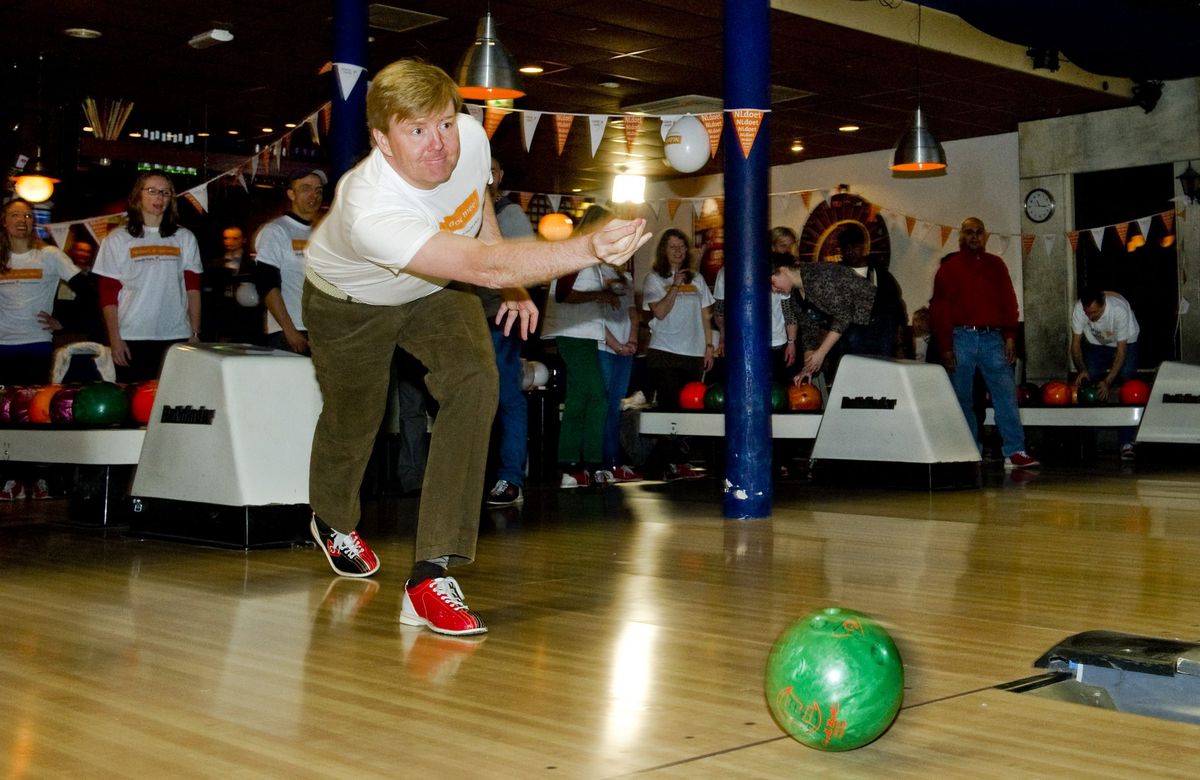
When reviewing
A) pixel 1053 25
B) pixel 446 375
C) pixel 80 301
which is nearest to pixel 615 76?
pixel 1053 25

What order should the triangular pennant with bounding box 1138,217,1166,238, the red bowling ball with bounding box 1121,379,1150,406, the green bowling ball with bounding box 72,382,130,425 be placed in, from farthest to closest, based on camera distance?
the triangular pennant with bounding box 1138,217,1166,238 < the red bowling ball with bounding box 1121,379,1150,406 < the green bowling ball with bounding box 72,382,130,425

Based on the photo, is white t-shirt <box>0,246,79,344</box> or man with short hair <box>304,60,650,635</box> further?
white t-shirt <box>0,246,79,344</box>

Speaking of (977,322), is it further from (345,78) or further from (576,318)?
(345,78)

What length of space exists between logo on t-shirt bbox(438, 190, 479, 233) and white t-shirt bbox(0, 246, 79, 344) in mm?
3941

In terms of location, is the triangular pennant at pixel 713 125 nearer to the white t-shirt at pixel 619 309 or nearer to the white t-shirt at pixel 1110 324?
the white t-shirt at pixel 619 309

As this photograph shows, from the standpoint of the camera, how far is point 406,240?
238cm

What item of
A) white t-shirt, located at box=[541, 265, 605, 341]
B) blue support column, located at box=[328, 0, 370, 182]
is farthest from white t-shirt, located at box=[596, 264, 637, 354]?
blue support column, located at box=[328, 0, 370, 182]

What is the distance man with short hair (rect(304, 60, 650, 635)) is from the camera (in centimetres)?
235

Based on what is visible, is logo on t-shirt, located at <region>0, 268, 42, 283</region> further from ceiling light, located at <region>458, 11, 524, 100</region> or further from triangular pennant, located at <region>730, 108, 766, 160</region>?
triangular pennant, located at <region>730, 108, 766, 160</region>

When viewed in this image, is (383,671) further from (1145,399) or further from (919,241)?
(919,241)

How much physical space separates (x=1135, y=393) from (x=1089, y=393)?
1.17 feet

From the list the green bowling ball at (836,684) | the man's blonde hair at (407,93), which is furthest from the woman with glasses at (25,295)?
the green bowling ball at (836,684)

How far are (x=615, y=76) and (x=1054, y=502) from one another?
554cm

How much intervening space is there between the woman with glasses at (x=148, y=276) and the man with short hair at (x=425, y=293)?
234 cm
